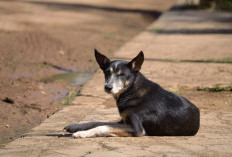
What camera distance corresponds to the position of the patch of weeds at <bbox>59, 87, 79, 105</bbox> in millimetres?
9087

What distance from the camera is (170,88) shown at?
9602mm

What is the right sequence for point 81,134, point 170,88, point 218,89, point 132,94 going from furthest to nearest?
point 170,88 < point 218,89 < point 132,94 < point 81,134

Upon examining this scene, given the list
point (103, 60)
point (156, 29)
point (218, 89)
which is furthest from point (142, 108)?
point (156, 29)

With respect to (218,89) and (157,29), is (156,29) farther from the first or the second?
(218,89)

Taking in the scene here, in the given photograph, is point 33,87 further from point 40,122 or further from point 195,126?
point 195,126

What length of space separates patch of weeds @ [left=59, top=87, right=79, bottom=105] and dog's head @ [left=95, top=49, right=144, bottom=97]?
2.45m

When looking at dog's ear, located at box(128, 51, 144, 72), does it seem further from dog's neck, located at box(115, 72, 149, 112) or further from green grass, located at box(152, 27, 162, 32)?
green grass, located at box(152, 27, 162, 32)

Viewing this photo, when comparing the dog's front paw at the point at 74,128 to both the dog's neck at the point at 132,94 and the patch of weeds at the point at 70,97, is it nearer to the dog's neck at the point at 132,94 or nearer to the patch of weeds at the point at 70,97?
the dog's neck at the point at 132,94

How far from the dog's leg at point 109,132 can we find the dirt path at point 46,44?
1.22 meters

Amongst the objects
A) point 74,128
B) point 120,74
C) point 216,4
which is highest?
point 120,74

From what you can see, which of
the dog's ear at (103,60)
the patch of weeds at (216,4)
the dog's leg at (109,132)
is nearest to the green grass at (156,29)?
the patch of weeds at (216,4)

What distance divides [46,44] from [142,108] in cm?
770

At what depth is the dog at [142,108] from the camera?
651 cm

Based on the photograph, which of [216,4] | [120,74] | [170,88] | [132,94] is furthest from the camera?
[216,4]
